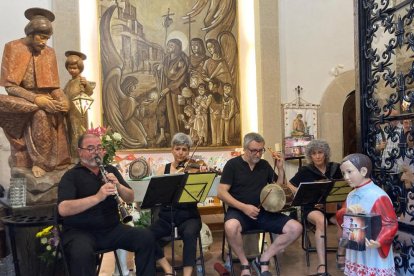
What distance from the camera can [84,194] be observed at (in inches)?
143

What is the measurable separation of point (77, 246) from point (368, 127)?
2.73m

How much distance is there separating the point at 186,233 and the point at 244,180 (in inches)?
31.9

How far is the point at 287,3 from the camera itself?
7914 millimetres

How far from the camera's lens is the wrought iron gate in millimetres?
3516

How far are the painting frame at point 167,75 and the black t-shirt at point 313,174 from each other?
274 cm

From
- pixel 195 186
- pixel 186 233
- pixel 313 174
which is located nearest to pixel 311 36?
pixel 313 174

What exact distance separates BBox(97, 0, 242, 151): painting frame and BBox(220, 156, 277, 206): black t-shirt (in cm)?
301

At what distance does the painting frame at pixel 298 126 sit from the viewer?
766cm

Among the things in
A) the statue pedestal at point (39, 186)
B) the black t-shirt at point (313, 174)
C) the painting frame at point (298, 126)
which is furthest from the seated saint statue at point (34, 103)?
the painting frame at point (298, 126)

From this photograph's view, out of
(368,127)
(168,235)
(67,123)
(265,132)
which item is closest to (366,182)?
(368,127)

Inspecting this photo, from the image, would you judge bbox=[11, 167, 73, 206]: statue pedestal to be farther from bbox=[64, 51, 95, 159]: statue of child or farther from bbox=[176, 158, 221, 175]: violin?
bbox=[176, 158, 221, 175]: violin

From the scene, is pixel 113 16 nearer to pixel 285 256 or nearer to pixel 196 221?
pixel 196 221

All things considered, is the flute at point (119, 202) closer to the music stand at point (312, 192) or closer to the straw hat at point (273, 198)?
the straw hat at point (273, 198)

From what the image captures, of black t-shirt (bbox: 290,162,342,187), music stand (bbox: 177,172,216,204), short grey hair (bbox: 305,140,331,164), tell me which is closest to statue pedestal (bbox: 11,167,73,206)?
music stand (bbox: 177,172,216,204)
